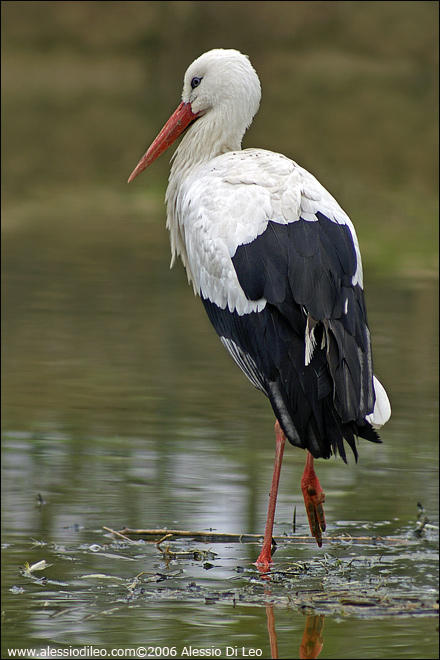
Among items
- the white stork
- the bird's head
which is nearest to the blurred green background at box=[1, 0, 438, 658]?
the white stork

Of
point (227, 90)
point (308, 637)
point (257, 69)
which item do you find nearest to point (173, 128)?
point (227, 90)

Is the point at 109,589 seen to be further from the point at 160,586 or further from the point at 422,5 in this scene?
the point at 422,5

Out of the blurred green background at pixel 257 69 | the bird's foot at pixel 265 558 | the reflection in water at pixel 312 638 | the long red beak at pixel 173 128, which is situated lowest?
the reflection in water at pixel 312 638

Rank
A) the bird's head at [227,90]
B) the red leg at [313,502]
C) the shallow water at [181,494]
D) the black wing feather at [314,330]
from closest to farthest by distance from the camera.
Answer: the shallow water at [181,494], the black wing feather at [314,330], the red leg at [313,502], the bird's head at [227,90]

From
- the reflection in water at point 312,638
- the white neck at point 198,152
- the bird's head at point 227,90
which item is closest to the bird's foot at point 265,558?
Result: the reflection in water at point 312,638

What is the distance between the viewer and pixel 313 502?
4.69 m

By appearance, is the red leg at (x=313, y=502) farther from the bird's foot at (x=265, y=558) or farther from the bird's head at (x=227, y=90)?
the bird's head at (x=227, y=90)

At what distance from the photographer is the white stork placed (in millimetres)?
Result: 4320

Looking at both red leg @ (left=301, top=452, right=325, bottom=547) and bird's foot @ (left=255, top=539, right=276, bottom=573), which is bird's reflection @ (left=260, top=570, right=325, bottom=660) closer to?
bird's foot @ (left=255, top=539, right=276, bottom=573)

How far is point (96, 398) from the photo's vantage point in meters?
7.41

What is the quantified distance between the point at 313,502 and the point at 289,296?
31.9 inches

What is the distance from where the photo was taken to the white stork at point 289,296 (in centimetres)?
→ 432

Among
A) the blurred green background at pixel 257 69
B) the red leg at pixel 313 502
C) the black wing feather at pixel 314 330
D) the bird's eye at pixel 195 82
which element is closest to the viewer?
the black wing feather at pixel 314 330

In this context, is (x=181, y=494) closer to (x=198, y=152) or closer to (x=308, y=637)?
(x=198, y=152)
